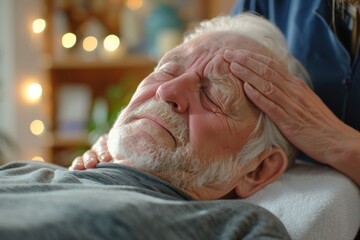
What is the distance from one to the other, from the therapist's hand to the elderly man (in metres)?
0.03

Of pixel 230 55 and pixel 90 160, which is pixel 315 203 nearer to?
pixel 230 55

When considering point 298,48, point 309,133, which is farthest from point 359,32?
point 309,133

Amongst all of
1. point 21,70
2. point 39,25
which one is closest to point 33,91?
point 21,70

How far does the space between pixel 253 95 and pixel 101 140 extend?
1.52ft

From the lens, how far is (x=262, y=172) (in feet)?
4.66

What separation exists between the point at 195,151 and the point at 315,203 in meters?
0.29

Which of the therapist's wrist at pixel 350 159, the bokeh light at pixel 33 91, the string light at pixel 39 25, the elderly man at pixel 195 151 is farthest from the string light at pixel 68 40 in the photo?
the therapist's wrist at pixel 350 159

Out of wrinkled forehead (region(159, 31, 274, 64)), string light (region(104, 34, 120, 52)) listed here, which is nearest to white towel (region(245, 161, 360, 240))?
wrinkled forehead (region(159, 31, 274, 64))

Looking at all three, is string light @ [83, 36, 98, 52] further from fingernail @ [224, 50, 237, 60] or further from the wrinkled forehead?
fingernail @ [224, 50, 237, 60]

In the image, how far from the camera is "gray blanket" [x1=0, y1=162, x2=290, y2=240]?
87 cm

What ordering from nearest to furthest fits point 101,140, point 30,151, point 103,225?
point 103,225, point 101,140, point 30,151

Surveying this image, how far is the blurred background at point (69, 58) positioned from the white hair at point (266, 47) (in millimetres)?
2113

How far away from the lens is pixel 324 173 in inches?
55.0

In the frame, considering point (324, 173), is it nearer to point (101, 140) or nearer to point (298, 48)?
point (298, 48)
